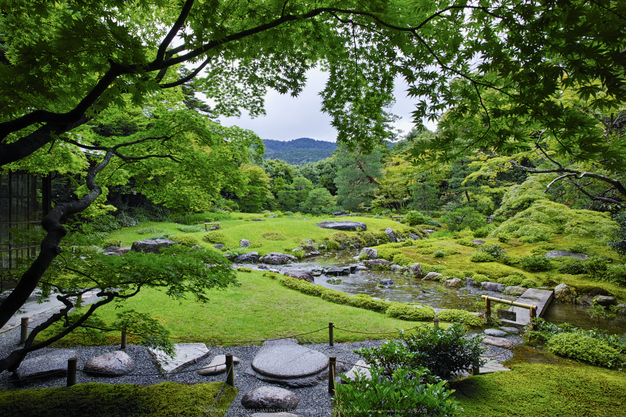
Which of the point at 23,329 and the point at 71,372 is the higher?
the point at 71,372

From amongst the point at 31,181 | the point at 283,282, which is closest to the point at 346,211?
the point at 283,282

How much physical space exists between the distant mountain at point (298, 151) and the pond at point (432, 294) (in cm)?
9439

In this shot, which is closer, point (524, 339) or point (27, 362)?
point (27, 362)

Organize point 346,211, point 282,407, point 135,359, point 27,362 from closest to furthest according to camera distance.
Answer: point 282,407, point 27,362, point 135,359, point 346,211

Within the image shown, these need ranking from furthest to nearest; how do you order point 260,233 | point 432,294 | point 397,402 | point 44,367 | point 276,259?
1. point 260,233
2. point 276,259
3. point 432,294
4. point 44,367
5. point 397,402

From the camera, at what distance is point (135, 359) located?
4980 millimetres

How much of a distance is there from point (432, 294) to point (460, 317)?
2.64 m

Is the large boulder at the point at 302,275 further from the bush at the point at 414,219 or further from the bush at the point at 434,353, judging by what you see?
the bush at the point at 414,219

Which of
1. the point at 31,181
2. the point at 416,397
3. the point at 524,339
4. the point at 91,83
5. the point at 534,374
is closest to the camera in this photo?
the point at 416,397

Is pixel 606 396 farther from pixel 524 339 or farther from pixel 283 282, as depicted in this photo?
pixel 283 282

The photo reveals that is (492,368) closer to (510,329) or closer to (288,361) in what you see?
(510,329)

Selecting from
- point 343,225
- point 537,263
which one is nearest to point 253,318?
point 537,263

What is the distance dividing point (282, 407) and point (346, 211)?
25598 millimetres

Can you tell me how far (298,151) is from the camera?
430 ft
